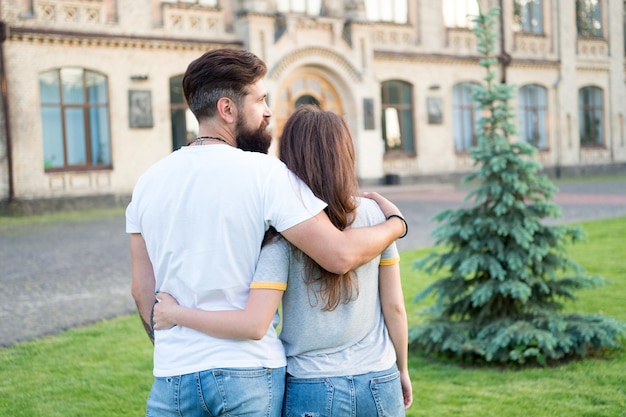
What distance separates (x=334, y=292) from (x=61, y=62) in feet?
66.4

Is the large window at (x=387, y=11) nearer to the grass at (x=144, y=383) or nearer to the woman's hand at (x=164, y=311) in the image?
the grass at (x=144, y=383)

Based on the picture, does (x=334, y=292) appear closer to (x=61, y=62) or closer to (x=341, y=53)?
(x=61, y=62)

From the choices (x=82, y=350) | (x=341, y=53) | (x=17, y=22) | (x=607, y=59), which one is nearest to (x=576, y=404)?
(x=82, y=350)

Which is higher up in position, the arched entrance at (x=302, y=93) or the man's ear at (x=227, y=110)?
the arched entrance at (x=302, y=93)

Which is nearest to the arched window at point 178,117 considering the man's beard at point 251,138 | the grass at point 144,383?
the grass at point 144,383

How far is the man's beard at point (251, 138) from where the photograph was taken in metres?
2.63

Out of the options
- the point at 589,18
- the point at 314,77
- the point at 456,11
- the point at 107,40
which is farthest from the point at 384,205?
the point at 589,18

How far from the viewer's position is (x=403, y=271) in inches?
419

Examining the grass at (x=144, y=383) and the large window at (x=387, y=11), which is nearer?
the grass at (x=144, y=383)

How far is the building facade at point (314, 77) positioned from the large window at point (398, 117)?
49mm

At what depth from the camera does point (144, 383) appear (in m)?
5.96

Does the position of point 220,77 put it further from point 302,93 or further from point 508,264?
point 302,93

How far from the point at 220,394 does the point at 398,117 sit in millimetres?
26785

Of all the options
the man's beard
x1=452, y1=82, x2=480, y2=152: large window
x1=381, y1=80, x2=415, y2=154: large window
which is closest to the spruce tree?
the man's beard
